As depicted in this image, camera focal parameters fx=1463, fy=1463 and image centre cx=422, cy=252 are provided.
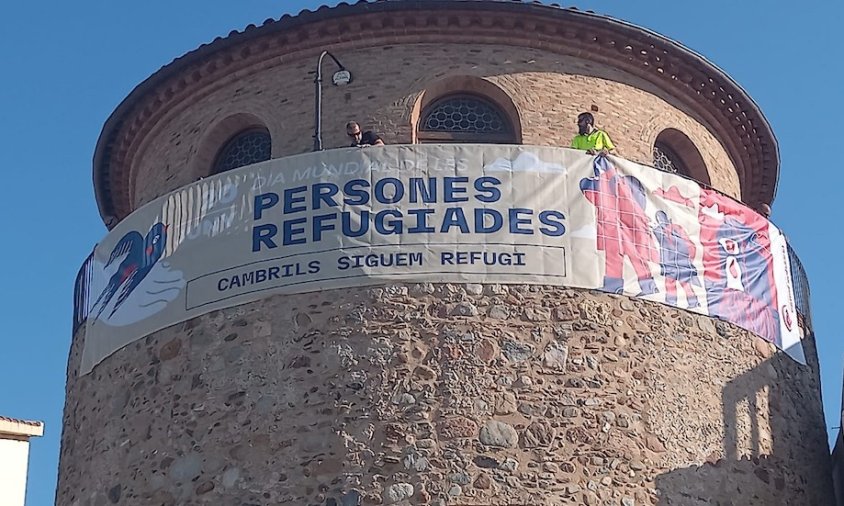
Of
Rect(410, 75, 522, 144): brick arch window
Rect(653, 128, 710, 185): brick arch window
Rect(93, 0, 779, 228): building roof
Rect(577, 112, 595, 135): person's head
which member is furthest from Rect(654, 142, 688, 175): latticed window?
Rect(410, 75, 522, 144): brick arch window

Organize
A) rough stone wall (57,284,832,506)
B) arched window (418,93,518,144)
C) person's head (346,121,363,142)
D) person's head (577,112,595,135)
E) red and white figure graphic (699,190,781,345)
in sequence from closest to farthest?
rough stone wall (57,284,832,506) < red and white figure graphic (699,190,781,345) < person's head (346,121,363,142) < person's head (577,112,595,135) < arched window (418,93,518,144)

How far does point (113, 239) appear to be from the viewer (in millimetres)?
16984

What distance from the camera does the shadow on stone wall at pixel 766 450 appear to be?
14.5 m

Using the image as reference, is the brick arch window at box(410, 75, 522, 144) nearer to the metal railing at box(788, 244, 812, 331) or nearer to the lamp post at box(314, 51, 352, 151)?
the lamp post at box(314, 51, 352, 151)

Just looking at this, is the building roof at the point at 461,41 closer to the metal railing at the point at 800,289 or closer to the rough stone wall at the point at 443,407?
the metal railing at the point at 800,289

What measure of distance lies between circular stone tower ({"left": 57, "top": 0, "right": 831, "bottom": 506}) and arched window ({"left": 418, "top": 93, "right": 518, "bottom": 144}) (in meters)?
0.03

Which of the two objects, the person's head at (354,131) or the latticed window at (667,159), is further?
the latticed window at (667,159)

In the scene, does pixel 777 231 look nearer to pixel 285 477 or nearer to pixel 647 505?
pixel 647 505

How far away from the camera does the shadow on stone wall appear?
1452 centimetres

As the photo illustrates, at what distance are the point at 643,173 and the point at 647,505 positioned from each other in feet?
12.1

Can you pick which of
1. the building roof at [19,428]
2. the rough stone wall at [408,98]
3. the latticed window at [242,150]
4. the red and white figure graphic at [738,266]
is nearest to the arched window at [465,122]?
the rough stone wall at [408,98]

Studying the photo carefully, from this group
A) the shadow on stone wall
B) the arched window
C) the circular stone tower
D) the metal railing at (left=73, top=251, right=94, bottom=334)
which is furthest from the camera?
the metal railing at (left=73, top=251, right=94, bottom=334)

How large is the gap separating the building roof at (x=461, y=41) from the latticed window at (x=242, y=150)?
78 centimetres

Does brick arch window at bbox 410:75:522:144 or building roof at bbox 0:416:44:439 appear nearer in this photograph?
brick arch window at bbox 410:75:522:144
